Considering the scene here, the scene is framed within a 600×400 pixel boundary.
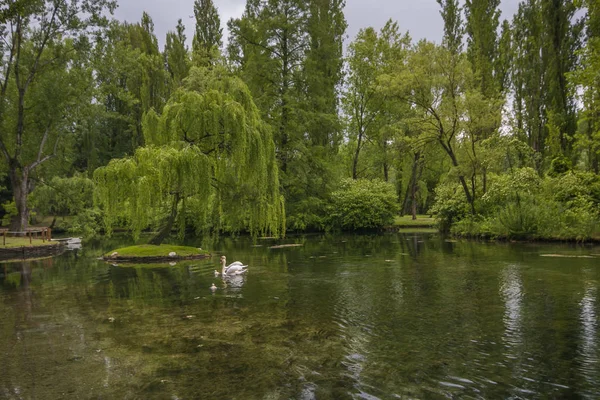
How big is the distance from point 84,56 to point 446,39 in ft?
111

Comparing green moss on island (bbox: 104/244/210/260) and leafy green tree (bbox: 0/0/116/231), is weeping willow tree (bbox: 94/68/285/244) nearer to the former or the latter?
green moss on island (bbox: 104/244/210/260)

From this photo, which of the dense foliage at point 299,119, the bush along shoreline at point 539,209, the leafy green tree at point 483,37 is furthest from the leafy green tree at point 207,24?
the bush along shoreline at point 539,209

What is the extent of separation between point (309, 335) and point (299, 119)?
30920 mm

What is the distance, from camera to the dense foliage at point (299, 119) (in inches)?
847

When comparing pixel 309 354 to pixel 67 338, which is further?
pixel 67 338

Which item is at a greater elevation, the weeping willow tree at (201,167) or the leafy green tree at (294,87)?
the leafy green tree at (294,87)

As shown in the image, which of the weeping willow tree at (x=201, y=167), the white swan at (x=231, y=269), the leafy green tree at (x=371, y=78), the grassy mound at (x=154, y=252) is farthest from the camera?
the leafy green tree at (x=371, y=78)

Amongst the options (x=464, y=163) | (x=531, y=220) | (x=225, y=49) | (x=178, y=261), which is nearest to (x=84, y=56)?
(x=225, y=49)

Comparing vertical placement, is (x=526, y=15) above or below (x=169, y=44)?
below

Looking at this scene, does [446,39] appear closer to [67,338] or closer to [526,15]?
[526,15]

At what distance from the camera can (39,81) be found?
3106cm

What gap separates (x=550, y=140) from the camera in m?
35.6

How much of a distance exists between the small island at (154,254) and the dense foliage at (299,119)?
1104mm

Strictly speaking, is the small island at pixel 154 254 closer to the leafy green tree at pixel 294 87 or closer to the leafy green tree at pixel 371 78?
the leafy green tree at pixel 294 87
